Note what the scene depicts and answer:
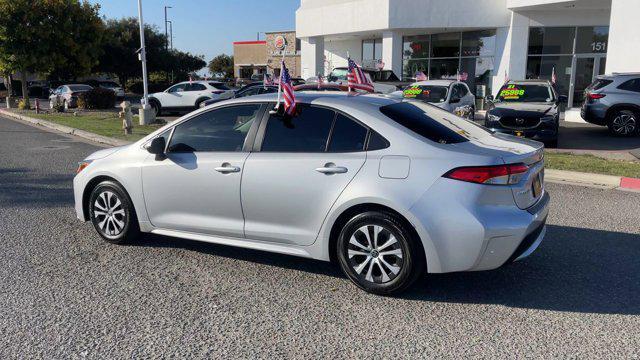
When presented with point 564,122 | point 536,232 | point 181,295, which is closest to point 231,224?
point 181,295

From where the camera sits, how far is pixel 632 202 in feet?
24.2

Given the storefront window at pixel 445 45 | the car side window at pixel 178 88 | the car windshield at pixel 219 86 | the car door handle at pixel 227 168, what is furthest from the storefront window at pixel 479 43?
the car door handle at pixel 227 168

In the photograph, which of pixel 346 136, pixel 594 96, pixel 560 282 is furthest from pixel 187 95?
pixel 560 282

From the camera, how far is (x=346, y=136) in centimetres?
438

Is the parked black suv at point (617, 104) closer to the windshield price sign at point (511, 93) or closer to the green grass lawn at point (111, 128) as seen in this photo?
the windshield price sign at point (511, 93)

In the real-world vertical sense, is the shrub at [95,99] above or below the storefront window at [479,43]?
below

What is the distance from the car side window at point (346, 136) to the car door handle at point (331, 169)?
0.15 meters

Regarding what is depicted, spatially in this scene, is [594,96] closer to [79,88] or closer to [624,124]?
[624,124]

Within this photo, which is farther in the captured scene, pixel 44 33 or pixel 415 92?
pixel 44 33

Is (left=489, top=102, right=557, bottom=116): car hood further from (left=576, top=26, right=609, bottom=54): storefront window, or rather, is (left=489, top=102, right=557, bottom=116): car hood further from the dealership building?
(left=576, top=26, right=609, bottom=54): storefront window

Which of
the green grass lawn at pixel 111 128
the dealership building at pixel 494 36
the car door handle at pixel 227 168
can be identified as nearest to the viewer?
the car door handle at pixel 227 168

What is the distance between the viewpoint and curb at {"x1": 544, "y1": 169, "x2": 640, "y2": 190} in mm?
8430

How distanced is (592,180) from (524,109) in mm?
4042

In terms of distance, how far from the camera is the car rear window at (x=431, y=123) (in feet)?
14.2
